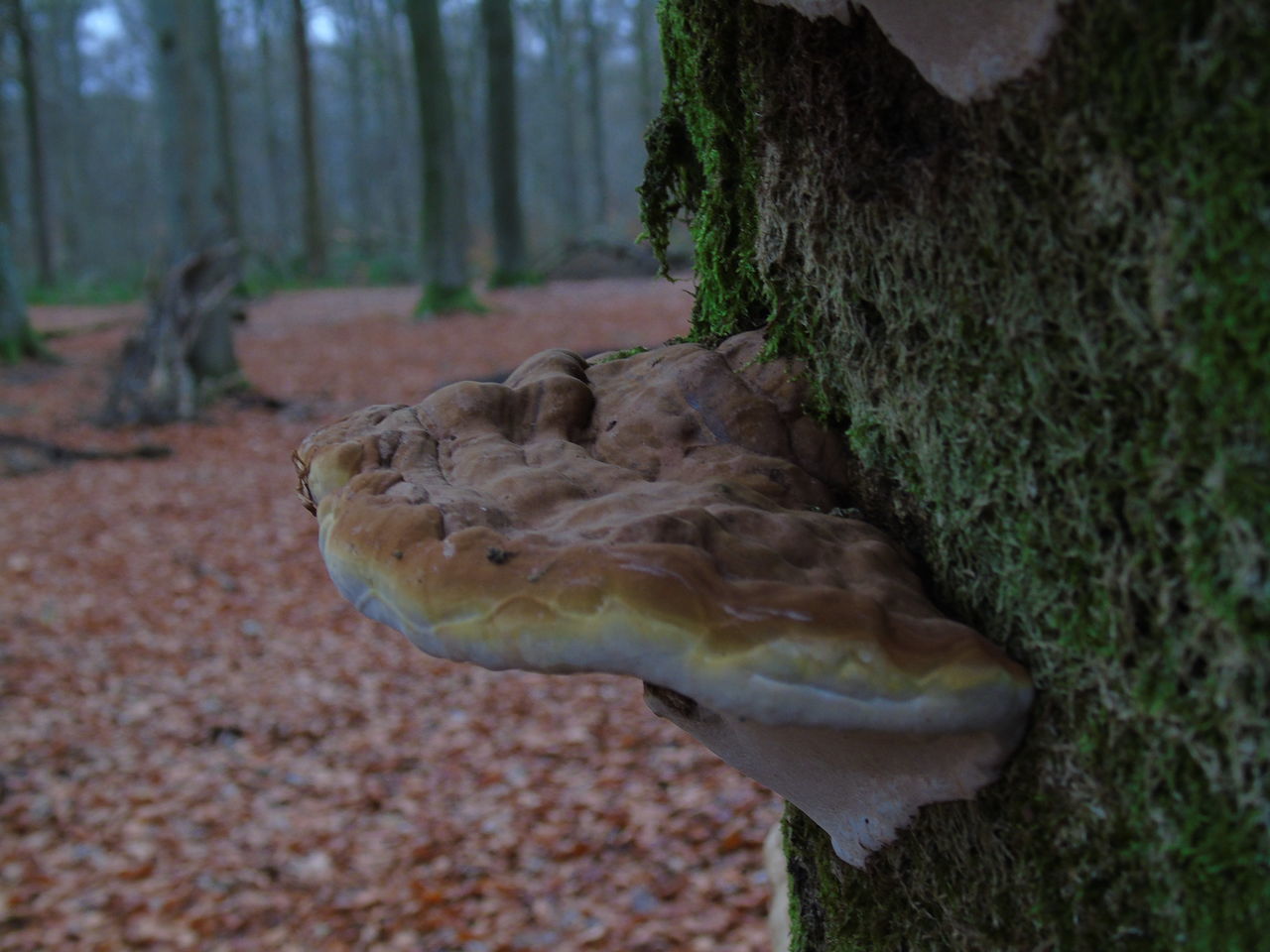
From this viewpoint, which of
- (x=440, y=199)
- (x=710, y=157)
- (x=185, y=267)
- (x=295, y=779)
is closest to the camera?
(x=710, y=157)

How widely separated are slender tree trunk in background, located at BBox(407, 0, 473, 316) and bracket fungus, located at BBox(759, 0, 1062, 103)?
14.6 metres

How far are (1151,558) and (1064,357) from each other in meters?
0.19

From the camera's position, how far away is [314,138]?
2294 cm

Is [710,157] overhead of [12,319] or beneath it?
overhead

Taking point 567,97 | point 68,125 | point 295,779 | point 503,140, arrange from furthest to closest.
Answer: point 68,125 < point 567,97 < point 503,140 < point 295,779

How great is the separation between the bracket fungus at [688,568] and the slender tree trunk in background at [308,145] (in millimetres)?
23142

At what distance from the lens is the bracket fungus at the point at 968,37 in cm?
83

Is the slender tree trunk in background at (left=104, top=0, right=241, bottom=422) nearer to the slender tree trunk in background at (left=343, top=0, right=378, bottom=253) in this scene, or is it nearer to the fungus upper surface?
the fungus upper surface

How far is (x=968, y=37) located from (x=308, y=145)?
24131mm

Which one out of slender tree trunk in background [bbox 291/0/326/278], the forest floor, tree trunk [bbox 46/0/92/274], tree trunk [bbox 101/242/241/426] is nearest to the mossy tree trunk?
the forest floor

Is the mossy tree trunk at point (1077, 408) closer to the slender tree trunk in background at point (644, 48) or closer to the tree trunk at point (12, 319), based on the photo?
the tree trunk at point (12, 319)

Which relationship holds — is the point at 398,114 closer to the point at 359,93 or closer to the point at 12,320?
the point at 359,93

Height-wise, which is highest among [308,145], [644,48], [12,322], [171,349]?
[644,48]

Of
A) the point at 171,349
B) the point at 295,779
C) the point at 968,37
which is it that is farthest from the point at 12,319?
the point at 968,37
